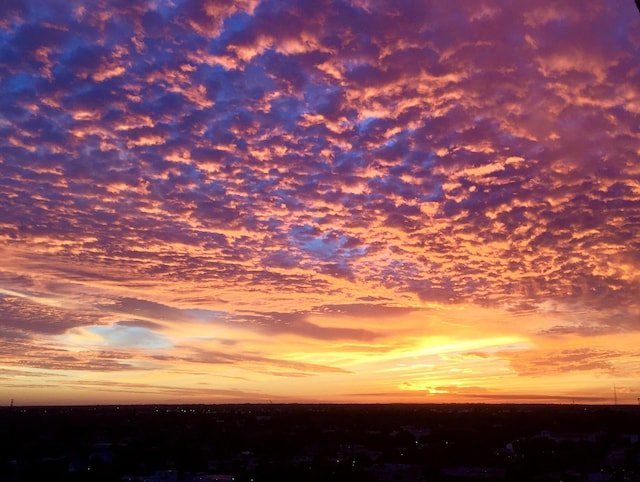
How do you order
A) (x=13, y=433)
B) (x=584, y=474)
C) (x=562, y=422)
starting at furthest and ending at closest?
1. (x=562, y=422)
2. (x=13, y=433)
3. (x=584, y=474)

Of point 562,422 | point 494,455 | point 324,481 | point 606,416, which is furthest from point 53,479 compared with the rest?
point 606,416

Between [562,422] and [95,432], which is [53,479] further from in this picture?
[562,422]

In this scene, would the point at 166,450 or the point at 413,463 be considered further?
the point at 166,450

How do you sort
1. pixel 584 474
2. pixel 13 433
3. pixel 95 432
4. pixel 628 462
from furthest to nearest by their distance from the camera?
1. pixel 95 432
2. pixel 13 433
3. pixel 628 462
4. pixel 584 474

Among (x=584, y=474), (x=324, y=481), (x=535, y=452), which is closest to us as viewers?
(x=324, y=481)

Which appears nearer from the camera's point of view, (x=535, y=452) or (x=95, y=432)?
(x=535, y=452)

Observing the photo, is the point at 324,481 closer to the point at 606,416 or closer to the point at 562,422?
the point at 562,422

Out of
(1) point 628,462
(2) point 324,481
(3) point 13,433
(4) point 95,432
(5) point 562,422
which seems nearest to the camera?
(2) point 324,481

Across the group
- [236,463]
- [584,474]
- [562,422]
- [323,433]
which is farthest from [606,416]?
[236,463]
